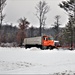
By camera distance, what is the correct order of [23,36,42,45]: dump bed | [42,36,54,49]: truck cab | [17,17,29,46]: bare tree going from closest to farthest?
[42,36,54,49]: truck cab < [23,36,42,45]: dump bed < [17,17,29,46]: bare tree

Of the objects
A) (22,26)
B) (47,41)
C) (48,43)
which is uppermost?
(22,26)

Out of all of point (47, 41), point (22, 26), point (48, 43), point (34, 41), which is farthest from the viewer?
point (22, 26)

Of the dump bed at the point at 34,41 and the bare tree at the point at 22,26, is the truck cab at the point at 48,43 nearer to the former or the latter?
the dump bed at the point at 34,41

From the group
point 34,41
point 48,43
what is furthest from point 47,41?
point 34,41

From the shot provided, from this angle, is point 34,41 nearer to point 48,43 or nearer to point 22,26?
point 48,43

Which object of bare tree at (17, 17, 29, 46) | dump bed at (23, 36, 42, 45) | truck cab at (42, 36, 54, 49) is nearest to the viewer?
truck cab at (42, 36, 54, 49)

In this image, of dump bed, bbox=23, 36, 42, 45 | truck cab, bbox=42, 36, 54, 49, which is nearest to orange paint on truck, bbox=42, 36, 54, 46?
truck cab, bbox=42, 36, 54, 49

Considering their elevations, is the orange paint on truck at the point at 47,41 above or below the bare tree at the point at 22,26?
below

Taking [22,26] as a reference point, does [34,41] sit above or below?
below

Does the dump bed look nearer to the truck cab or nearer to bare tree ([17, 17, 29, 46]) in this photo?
the truck cab

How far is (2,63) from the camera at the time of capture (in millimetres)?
19359

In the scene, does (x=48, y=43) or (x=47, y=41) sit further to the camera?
(x=47, y=41)

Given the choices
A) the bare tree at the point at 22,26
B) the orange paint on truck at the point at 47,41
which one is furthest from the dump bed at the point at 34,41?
the bare tree at the point at 22,26

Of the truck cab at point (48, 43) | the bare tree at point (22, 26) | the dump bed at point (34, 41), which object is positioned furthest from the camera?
the bare tree at point (22, 26)
